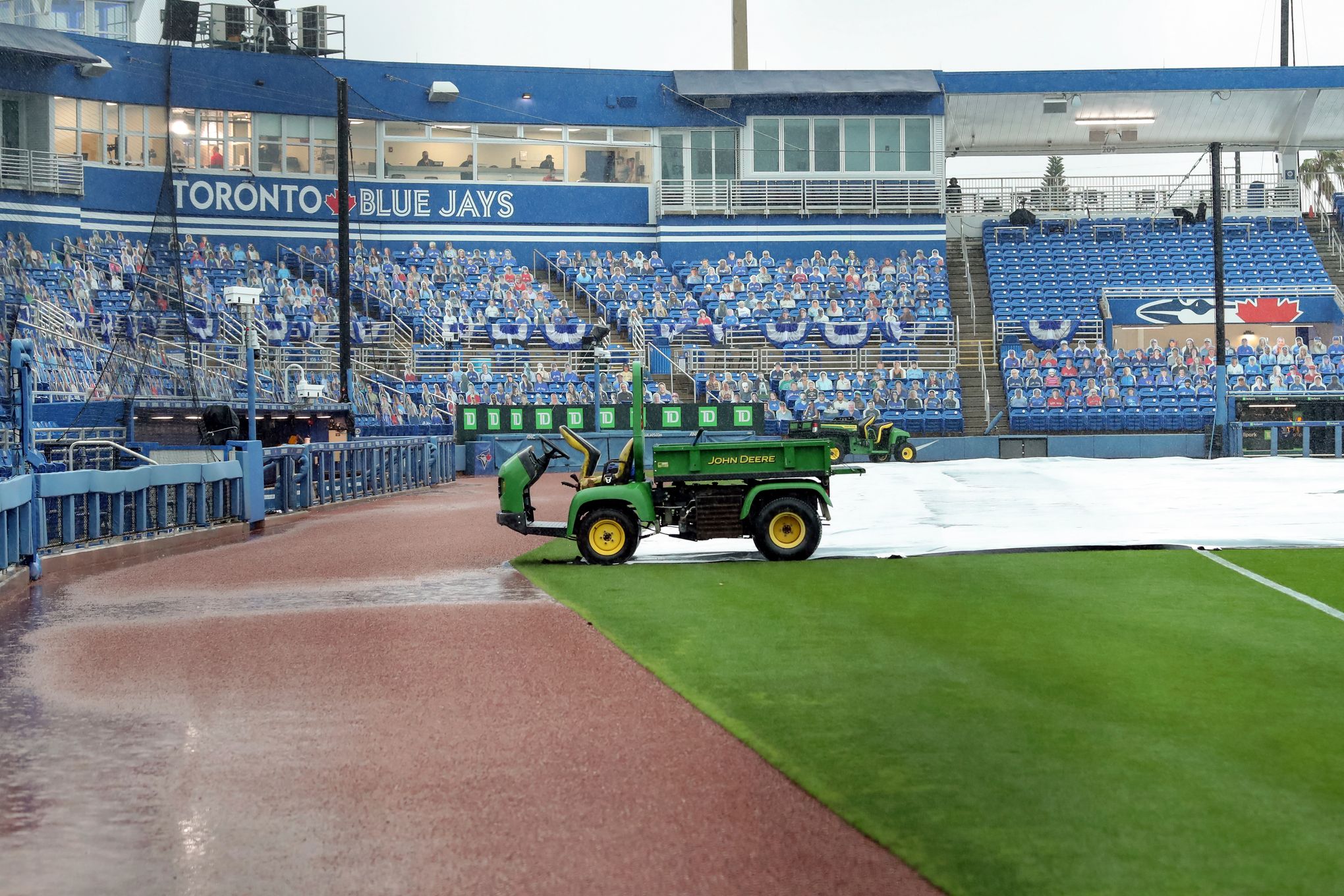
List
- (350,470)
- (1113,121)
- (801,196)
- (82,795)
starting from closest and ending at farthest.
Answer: (82,795) < (350,470) < (801,196) < (1113,121)

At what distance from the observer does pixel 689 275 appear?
49656 mm

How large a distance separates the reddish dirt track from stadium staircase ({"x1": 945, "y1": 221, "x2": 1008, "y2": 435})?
34.3 metres

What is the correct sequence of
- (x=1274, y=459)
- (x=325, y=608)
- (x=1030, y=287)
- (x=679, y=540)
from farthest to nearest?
(x=1030, y=287) → (x=1274, y=459) → (x=679, y=540) → (x=325, y=608)

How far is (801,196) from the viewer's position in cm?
5322

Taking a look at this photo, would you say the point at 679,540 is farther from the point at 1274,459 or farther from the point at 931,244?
the point at 931,244

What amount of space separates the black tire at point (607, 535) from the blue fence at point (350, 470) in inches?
449

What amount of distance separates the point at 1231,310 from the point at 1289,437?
1225 centimetres

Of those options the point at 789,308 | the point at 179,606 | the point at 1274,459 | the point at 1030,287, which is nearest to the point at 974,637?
the point at 179,606

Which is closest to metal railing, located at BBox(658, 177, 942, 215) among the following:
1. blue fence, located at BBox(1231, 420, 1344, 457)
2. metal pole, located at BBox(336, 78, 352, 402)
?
blue fence, located at BBox(1231, 420, 1344, 457)

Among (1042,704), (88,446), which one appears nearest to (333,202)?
(88,446)

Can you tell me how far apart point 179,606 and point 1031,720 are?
8.67 m

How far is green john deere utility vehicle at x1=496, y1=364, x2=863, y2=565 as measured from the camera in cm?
1577

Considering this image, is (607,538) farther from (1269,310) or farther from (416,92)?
(1269,310)

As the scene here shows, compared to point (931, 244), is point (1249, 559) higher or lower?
lower
